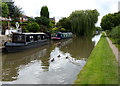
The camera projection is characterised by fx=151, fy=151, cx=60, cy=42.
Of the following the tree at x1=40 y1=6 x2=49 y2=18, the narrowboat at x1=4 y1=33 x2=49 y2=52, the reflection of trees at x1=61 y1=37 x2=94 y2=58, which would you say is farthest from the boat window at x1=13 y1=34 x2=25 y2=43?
the tree at x1=40 y1=6 x2=49 y2=18

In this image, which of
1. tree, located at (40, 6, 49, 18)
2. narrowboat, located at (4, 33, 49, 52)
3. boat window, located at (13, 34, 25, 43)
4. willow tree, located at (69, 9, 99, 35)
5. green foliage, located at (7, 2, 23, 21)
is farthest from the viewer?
tree, located at (40, 6, 49, 18)

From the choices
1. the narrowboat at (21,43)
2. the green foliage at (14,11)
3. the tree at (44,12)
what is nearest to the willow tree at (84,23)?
the green foliage at (14,11)

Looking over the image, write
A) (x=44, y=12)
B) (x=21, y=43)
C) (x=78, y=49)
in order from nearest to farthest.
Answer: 1. (x=21, y=43)
2. (x=78, y=49)
3. (x=44, y=12)

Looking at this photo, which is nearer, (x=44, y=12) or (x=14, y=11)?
(x=14, y=11)

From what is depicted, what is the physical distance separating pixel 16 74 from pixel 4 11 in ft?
79.0

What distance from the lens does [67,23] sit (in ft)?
176

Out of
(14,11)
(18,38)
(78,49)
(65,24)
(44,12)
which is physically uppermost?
(44,12)

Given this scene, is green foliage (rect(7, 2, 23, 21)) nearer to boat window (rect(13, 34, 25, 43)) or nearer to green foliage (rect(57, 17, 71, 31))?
green foliage (rect(57, 17, 71, 31))

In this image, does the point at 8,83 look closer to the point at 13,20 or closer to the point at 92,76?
the point at 92,76

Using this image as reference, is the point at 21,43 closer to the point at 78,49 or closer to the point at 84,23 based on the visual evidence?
the point at 78,49

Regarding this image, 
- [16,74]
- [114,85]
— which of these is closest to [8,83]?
[16,74]

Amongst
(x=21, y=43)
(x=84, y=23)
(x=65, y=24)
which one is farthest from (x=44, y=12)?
(x=21, y=43)

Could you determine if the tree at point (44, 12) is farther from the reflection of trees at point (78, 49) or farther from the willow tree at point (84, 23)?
the reflection of trees at point (78, 49)

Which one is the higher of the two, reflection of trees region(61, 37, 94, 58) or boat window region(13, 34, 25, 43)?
boat window region(13, 34, 25, 43)
